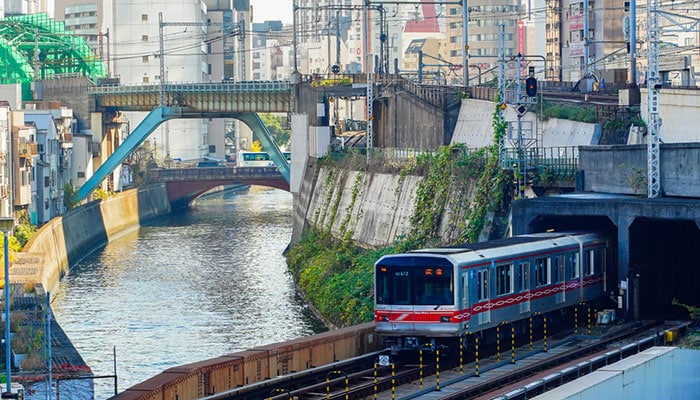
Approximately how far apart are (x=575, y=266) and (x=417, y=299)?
674 centimetres

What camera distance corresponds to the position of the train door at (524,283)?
101 feet

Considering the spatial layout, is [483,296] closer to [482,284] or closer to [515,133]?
[482,284]

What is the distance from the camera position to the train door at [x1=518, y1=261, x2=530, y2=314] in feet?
101

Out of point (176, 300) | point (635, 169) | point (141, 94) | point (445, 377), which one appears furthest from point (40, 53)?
point (445, 377)

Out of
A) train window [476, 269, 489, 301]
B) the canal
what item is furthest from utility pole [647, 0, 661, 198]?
the canal

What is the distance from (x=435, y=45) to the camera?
586ft

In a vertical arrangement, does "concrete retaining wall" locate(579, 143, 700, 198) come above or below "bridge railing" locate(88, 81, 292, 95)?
below

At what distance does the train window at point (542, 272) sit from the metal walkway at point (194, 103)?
47124mm

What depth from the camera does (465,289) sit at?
92.0ft

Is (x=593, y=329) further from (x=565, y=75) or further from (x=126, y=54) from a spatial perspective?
(x=126, y=54)

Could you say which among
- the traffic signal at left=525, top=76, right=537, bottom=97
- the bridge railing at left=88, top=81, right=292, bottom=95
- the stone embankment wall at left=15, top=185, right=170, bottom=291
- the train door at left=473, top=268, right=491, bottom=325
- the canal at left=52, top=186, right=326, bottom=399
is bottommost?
the canal at left=52, top=186, right=326, bottom=399

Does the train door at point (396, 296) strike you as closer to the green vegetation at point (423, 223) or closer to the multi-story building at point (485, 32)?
the green vegetation at point (423, 223)

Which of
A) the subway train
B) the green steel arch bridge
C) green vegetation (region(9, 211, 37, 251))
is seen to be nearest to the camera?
the subway train

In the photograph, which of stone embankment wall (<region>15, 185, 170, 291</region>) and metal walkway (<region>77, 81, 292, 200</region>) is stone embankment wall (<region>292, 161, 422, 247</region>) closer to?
metal walkway (<region>77, 81, 292, 200</region>)
